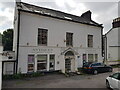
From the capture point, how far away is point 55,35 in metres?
15.1

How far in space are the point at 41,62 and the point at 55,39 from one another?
12.2 feet

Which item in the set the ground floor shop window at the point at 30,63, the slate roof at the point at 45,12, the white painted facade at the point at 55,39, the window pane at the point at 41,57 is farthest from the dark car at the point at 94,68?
the ground floor shop window at the point at 30,63

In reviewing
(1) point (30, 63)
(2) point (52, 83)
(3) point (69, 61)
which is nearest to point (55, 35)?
(3) point (69, 61)

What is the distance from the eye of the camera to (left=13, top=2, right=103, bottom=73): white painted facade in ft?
42.5

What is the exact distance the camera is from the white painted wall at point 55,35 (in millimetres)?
12914

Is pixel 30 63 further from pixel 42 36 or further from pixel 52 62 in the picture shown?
pixel 42 36

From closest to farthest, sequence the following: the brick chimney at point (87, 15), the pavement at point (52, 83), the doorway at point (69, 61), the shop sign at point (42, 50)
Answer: the pavement at point (52, 83)
the shop sign at point (42, 50)
the doorway at point (69, 61)
the brick chimney at point (87, 15)

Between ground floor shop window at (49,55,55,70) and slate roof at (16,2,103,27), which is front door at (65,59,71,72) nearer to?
ground floor shop window at (49,55,55,70)

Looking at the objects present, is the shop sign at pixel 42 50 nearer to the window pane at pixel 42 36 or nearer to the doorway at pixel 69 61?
the window pane at pixel 42 36

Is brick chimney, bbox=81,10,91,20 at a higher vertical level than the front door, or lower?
higher

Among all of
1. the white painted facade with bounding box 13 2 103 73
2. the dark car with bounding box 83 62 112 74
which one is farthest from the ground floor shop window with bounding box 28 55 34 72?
the dark car with bounding box 83 62 112 74

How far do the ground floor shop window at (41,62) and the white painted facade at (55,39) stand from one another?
1.48 feet

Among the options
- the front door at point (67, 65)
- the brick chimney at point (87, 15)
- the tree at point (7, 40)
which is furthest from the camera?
the tree at point (7, 40)

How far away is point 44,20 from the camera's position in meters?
14.4
